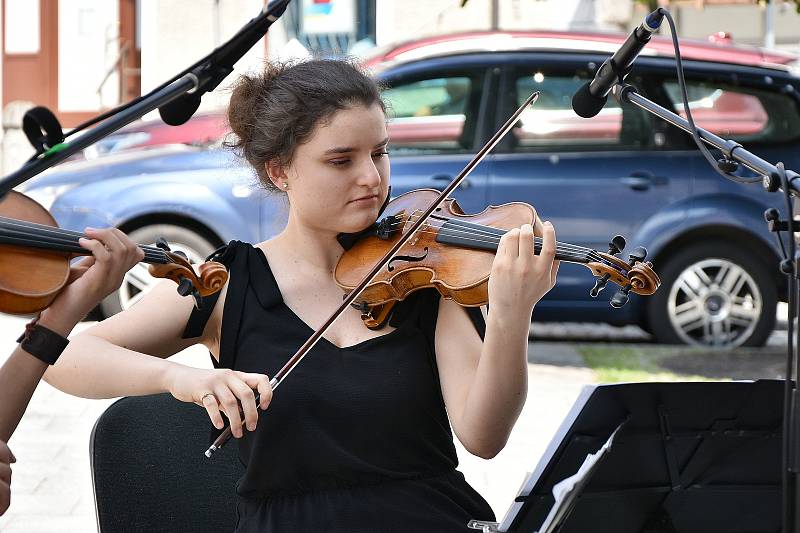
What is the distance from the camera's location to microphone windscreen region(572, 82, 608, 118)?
6.95ft

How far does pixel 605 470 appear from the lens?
1892 millimetres

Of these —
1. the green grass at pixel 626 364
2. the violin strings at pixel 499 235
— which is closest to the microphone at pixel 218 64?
the violin strings at pixel 499 235

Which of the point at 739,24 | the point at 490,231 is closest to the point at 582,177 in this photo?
the point at 490,231

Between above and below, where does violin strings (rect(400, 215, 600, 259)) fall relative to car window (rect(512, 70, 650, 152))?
below

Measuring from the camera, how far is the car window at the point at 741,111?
5.98m

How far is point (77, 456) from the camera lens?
4402mm

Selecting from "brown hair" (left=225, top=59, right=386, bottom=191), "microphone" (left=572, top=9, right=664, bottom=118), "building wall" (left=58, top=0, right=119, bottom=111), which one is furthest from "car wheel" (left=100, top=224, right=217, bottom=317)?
"building wall" (left=58, top=0, right=119, bottom=111)

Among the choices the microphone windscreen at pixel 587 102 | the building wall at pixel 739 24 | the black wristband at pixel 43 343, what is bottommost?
the black wristband at pixel 43 343

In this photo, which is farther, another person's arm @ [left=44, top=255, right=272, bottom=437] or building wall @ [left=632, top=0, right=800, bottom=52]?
building wall @ [left=632, top=0, right=800, bottom=52]

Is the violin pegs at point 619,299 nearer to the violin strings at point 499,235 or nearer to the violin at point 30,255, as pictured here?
the violin strings at point 499,235

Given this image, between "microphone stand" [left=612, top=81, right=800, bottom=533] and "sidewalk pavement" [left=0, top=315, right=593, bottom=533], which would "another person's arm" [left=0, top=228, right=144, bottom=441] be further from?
"sidewalk pavement" [left=0, top=315, right=593, bottom=533]

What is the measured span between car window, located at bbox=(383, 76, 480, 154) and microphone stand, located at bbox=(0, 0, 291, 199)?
13.9 feet

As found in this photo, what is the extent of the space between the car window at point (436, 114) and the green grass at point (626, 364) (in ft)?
3.93

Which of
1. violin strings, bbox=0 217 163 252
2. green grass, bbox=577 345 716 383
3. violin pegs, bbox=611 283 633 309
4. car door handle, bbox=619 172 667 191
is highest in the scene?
car door handle, bbox=619 172 667 191
